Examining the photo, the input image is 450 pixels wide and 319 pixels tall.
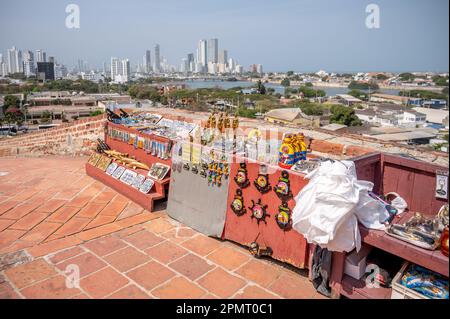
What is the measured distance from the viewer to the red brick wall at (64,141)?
732 cm

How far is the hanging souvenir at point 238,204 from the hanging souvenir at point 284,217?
44 centimetres

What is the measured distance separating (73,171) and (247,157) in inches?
163

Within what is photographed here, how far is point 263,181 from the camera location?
297 centimetres

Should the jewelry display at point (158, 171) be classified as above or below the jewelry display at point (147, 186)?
above

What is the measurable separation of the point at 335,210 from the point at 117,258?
2124mm

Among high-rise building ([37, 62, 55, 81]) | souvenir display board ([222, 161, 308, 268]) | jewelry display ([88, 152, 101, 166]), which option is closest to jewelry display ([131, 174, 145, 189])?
jewelry display ([88, 152, 101, 166])

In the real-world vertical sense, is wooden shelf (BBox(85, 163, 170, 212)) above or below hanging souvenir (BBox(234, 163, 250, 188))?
below

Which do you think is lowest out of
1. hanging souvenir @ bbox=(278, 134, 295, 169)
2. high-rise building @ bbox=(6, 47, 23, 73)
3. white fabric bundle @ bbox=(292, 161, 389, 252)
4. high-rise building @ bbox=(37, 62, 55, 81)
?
white fabric bundle @ bbox=(292, 161, 389, 252)

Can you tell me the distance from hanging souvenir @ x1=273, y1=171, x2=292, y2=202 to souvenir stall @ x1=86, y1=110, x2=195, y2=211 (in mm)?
1894

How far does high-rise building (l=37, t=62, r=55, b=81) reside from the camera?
9235 cm

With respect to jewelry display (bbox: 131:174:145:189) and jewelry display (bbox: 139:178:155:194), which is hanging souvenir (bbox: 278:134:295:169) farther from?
jewelry display (bbox: 131:174:145:189)

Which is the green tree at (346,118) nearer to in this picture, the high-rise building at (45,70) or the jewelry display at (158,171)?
the jewelry display at (158,171)

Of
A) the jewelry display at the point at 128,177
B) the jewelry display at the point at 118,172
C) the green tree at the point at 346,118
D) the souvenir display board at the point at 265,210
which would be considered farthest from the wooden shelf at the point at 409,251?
the green tree at the point at 346,118

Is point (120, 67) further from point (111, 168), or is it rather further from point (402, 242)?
point (402, 242)
